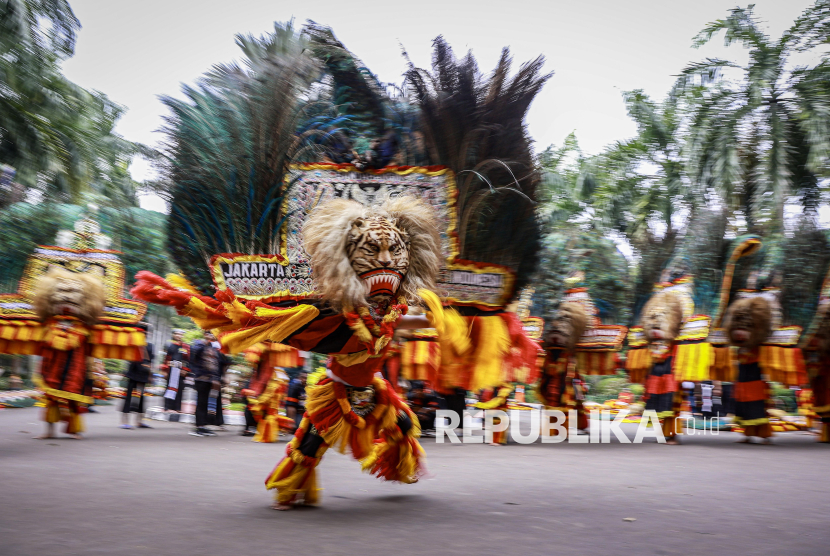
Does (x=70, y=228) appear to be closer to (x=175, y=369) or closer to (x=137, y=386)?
(x=175, y=369)

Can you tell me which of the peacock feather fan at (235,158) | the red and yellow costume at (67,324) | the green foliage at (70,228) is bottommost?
the red and yellow costume at (67,324)

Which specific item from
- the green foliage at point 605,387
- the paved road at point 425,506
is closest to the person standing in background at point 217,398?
the paved road at point 425,506

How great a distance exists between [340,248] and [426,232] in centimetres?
58

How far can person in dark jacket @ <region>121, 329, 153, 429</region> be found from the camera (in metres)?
9.66

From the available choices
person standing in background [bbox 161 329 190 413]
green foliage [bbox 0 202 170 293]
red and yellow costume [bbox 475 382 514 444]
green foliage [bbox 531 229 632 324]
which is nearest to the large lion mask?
red and yellow costume [bbox 475 382 514 444]

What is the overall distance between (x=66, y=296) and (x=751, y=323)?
8.70 meters

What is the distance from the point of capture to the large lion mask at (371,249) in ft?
12.9

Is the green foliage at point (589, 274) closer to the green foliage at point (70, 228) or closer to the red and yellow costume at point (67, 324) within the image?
the red and yellow costume at point (67, 324)

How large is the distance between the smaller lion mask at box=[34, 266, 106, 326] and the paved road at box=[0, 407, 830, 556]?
149 cm

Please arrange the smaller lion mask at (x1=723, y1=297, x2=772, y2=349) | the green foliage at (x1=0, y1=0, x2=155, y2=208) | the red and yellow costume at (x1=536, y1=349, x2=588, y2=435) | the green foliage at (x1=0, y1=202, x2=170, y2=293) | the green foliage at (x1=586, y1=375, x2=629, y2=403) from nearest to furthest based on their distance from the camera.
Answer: the green foliage at (x1=0, y1=0, x2=155, y2=208), the smaller lion mask at (x1=723, y1=297, x2=772, y2=349), the red and yellow costume at (x1=536, y1=349, x2=588, y2=435), the green foliage at (x1=0, y1=202, x2=170, y2=293), the green foliage at (x1=586, y1=375, x2=629, y2=403)

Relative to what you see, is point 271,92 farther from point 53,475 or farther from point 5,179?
point 5,179

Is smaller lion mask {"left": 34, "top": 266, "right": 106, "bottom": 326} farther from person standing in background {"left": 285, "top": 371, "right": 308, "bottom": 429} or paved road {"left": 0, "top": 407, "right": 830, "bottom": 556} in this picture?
person standing in background {"left": 285, "top": 371, "right": 308, "bottom": 429}

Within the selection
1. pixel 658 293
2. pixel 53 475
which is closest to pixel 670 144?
pixel 658 293

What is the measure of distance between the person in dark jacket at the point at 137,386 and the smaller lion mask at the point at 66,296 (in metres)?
1.74
